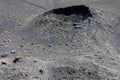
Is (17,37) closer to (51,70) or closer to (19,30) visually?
(19,30)

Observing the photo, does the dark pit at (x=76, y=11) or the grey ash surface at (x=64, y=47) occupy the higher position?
the dark pit at (x=76, y=11)

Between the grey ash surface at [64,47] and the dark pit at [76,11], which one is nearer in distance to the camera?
the grey ash surface at [64,47]

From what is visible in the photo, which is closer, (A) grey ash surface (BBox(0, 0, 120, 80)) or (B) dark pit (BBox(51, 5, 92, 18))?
(A) grey ash surface (BBox(0, 0, 120, 80))

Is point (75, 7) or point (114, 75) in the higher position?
point (75, 7)

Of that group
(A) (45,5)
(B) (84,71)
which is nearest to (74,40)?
(B) (84,71)

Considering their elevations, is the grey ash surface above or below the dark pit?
below

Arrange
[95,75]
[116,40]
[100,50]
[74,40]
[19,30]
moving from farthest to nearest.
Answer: [19,30] → [116,40] → [74,40] → [100,50] → [95,75]

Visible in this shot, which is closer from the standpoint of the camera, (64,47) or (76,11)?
(64,47)

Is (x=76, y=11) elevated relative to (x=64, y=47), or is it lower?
elevated
